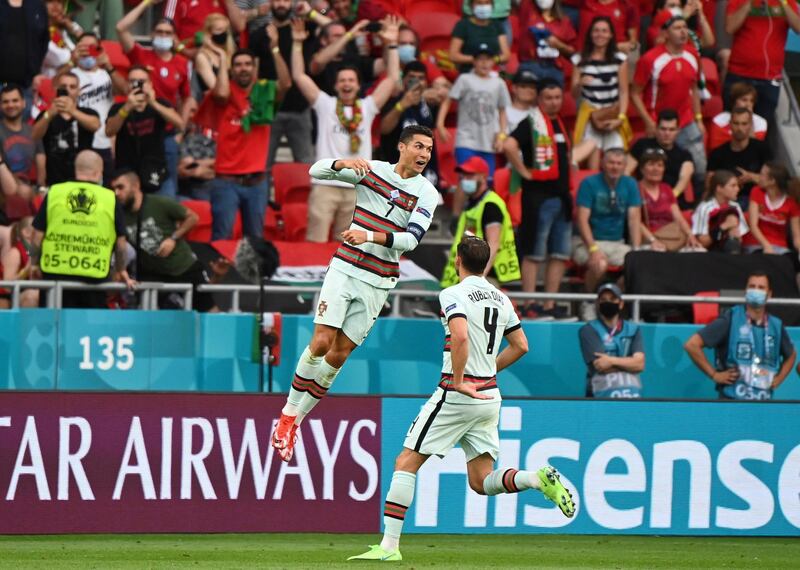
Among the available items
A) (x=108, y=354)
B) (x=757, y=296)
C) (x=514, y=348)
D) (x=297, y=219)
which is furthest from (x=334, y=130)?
(x=514, y=348)

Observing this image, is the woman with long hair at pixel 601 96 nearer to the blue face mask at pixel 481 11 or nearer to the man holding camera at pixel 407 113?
the blue face mask at pixel 481 11

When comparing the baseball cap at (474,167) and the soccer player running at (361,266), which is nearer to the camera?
the soccer player running at (361,266)

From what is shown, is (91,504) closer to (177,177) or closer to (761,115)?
(177,177)

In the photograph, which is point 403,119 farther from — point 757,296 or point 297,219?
point 757,296

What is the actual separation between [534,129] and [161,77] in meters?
4.02

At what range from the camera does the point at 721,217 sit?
17.4m

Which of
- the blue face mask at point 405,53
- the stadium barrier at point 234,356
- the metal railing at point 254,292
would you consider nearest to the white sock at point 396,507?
the metal railing at point 254,292

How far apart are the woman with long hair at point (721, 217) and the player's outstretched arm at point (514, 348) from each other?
279 inches

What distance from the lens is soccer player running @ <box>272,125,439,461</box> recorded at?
1130 cm

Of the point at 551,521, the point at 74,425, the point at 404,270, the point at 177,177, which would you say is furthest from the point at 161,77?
the point at 551,521

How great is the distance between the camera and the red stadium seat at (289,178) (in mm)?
17422

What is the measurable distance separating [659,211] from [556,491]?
25.4 feet

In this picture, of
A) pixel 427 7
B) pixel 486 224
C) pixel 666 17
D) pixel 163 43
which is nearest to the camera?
pixel 486 224

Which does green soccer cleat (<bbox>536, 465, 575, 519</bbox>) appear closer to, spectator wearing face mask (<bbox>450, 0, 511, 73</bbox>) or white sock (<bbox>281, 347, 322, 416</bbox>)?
white sock (<bbox>281, 347, 322, 416</bbox>)
